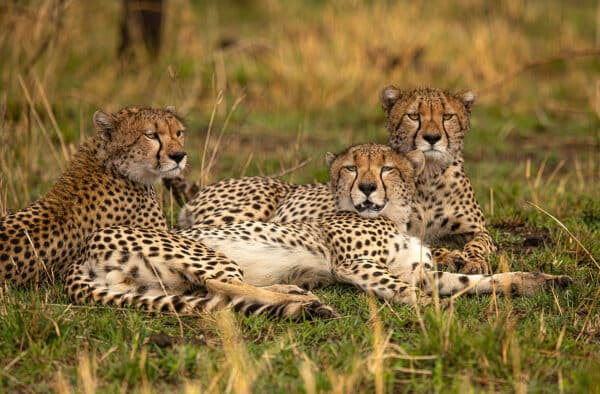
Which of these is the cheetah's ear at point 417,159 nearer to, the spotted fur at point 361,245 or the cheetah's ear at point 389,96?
the spotted fur at point 361,245

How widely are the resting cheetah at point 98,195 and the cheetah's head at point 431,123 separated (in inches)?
47.5

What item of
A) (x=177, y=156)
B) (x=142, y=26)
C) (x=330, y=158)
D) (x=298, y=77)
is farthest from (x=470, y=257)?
(x=142, y=26)

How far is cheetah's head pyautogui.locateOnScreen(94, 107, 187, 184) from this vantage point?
4582mm

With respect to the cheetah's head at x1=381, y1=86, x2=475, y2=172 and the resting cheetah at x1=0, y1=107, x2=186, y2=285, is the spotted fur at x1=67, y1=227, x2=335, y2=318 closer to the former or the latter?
the resting cheetah at x1=0, y1=107, x2=186, y2=285

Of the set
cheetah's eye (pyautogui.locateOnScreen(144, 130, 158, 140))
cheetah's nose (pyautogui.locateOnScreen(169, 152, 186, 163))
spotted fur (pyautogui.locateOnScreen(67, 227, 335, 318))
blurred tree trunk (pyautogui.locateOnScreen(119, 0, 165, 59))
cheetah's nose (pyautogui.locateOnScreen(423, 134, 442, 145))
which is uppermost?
blurred tree trunk (pyautogui.locateOnScreen(119, 0, 165, 59))

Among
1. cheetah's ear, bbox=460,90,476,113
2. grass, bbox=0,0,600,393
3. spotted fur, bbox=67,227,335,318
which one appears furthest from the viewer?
cheetah's ear, bbox=460,90,476,113

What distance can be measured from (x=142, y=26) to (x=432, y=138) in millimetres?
5808

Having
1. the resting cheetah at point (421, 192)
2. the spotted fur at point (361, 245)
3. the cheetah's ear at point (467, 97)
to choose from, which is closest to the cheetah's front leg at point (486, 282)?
the spotted fur at point (361, 245)

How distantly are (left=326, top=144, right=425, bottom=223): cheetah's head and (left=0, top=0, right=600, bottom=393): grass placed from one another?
54 cm

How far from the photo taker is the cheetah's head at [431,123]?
200 inches

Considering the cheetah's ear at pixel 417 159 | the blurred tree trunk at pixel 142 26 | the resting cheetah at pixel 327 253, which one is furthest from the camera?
the blurred tree trunk at pixel 142 26

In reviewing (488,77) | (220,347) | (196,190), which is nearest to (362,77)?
(488,77)

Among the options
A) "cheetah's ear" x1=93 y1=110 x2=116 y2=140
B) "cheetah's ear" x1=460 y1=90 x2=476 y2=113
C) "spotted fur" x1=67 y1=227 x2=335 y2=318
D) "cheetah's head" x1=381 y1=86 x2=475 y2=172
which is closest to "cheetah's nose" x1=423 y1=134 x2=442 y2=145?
"cheetah's head" x1=381 y1=86 x2=475 y2=172

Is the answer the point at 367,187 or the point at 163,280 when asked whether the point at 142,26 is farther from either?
the point at 163,280
